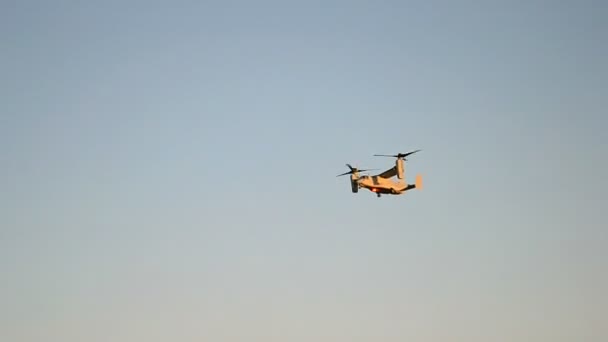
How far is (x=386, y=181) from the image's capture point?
157m

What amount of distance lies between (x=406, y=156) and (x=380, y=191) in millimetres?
5342

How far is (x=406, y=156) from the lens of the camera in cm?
15775

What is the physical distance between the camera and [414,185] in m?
160

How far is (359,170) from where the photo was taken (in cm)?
15450

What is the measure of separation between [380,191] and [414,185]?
5.68 m

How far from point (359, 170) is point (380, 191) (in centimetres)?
416

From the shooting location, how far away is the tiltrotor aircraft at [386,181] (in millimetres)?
154000

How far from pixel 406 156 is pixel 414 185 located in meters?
4.44

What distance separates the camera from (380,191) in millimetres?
156625

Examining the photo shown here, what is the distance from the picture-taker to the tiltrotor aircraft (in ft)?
505
